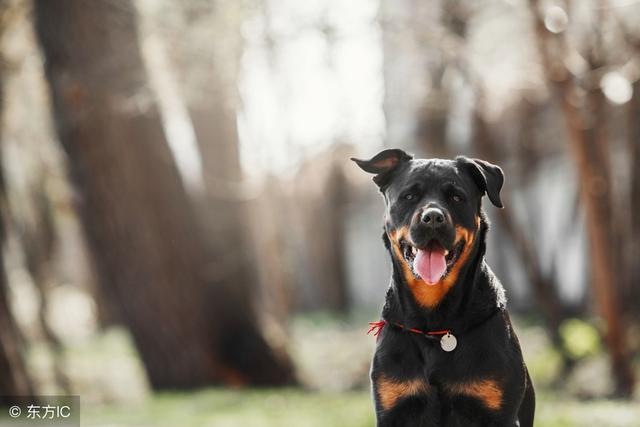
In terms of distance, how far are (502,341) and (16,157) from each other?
41.6ft

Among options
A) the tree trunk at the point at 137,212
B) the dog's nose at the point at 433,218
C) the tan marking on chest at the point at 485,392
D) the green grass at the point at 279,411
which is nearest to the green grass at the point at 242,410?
the green grass at the point at 279,411

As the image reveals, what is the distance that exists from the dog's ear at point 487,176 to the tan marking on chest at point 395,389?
2.65 feet

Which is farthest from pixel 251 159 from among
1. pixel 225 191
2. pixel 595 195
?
pixel 595 195

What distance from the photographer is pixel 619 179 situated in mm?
10461

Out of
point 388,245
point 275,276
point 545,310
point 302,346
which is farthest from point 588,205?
point 302,346

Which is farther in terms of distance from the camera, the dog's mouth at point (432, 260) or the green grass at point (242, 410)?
the green grass at point (242, 410)

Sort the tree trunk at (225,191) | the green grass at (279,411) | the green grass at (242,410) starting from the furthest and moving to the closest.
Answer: the tree trunk at (225,191) → the green grass at (242,410) → the green grass at (279,411)

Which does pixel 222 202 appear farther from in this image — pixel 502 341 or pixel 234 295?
pixel 502 341

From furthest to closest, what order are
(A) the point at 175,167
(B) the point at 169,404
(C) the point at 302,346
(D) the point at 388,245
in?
1. (C) the point at 302,346
2. (A) the point at 175,167
3. (B) the point at 169,404
4. (D) the point at 388,245

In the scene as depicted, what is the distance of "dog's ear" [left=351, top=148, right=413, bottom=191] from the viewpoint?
11.5 ft

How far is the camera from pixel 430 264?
3.09 metres

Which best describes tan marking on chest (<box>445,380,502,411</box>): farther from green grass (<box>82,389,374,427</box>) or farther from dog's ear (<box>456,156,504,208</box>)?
green grass (<box>82,389,374,427</box>)

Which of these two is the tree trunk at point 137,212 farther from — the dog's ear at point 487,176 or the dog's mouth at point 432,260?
the dog's mouth at point 432,260

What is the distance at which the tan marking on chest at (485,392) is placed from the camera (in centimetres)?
299
